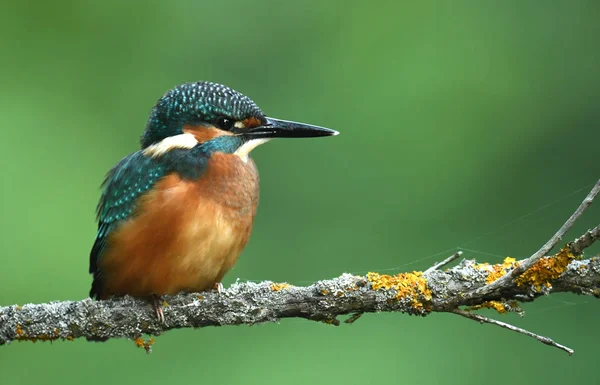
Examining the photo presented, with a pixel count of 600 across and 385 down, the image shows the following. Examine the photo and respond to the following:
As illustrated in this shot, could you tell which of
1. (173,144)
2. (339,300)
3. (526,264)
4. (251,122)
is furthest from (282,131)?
(526,264)

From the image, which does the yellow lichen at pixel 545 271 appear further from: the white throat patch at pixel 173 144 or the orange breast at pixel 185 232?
the white throat patch at pixel 173 144

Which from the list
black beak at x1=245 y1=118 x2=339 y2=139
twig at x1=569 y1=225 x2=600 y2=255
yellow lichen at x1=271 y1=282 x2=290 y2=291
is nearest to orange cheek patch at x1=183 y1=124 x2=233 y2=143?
black beak at x1=245 y1=118 x2=339 y2=139

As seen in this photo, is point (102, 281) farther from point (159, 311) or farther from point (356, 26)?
point (356, 26)

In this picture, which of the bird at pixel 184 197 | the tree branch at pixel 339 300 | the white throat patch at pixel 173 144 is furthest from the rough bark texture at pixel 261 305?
the white throat patch at pixel 173 144

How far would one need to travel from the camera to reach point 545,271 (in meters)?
1.80

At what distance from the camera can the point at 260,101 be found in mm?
3826

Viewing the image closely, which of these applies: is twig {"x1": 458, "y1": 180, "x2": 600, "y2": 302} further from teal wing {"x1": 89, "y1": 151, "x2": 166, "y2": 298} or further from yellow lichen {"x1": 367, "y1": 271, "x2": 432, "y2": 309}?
teal wing {"x1": 89, "y1": 151, "x2": 166, "y2": 298}

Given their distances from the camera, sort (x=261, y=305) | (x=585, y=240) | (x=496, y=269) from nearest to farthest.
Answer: (x=585, y=240)
(x=496, y=269)
(x=261, y=305)

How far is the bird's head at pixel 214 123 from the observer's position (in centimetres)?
257

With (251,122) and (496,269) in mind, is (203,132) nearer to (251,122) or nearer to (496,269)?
(251,122)

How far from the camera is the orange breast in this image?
2436 mm

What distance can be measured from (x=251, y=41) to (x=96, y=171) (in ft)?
3.78

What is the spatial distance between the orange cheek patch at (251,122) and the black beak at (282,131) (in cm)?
1

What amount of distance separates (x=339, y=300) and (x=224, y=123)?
821 mm
